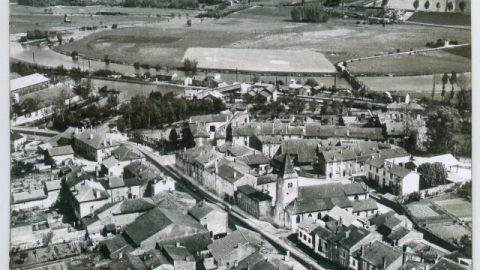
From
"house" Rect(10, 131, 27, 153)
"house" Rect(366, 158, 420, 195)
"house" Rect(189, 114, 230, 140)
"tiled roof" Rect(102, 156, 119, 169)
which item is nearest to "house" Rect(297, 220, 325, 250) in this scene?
"house" Rect(366, 158, 420, 195)

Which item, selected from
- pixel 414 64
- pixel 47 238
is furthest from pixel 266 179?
pixel 47 238

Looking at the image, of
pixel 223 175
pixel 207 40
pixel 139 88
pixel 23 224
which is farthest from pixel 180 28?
pixel 23 224

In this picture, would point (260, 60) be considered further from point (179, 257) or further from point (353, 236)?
point (179, 257)

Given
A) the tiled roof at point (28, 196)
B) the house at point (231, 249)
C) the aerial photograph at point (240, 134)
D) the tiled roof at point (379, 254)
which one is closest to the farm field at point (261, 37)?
the aerial photograph at point (240, 134)

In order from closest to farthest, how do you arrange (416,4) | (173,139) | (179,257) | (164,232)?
(179,257) < (164,232) < (173,139) < (416,4)

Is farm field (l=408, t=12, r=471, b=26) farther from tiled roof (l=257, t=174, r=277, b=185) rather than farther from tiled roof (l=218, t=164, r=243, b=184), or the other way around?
tiled roof (l=218, t=164, r=243, b=184)
